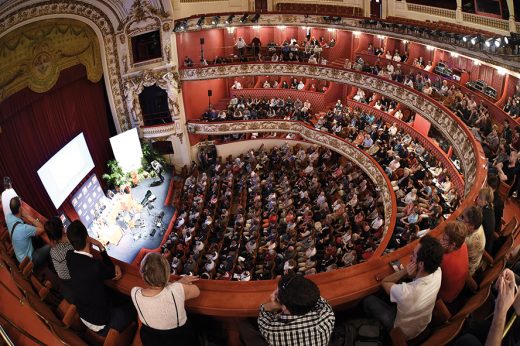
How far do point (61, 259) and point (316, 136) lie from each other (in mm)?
16387

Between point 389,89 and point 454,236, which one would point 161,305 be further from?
point 389,89

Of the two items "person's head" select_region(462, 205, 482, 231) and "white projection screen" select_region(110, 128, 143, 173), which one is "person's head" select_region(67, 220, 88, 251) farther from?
"white projection screen" select_region(110, 128, 143, 173)

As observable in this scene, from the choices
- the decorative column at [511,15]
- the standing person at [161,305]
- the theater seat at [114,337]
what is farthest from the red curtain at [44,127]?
the decorative column at [511,15]

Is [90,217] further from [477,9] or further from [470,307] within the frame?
[477,9]

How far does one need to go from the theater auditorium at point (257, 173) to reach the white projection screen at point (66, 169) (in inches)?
3.2

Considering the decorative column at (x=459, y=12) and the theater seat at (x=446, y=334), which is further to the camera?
the decorative column at (x=459, y=12)

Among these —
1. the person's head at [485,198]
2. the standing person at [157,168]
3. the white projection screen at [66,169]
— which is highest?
the person's head at [485,198]

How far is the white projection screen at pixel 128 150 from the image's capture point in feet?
60.1

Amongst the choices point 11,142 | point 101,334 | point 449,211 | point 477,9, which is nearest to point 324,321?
point 101,334

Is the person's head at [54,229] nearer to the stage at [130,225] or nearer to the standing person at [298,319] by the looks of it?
the standing person at [298,319]

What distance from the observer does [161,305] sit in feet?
10.2

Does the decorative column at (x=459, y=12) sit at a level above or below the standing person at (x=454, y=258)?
above

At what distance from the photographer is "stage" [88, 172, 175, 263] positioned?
51.4ft

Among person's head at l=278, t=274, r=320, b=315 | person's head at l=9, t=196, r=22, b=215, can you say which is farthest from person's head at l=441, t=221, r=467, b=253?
person's head at l=9, t=196, r=22, b=215
